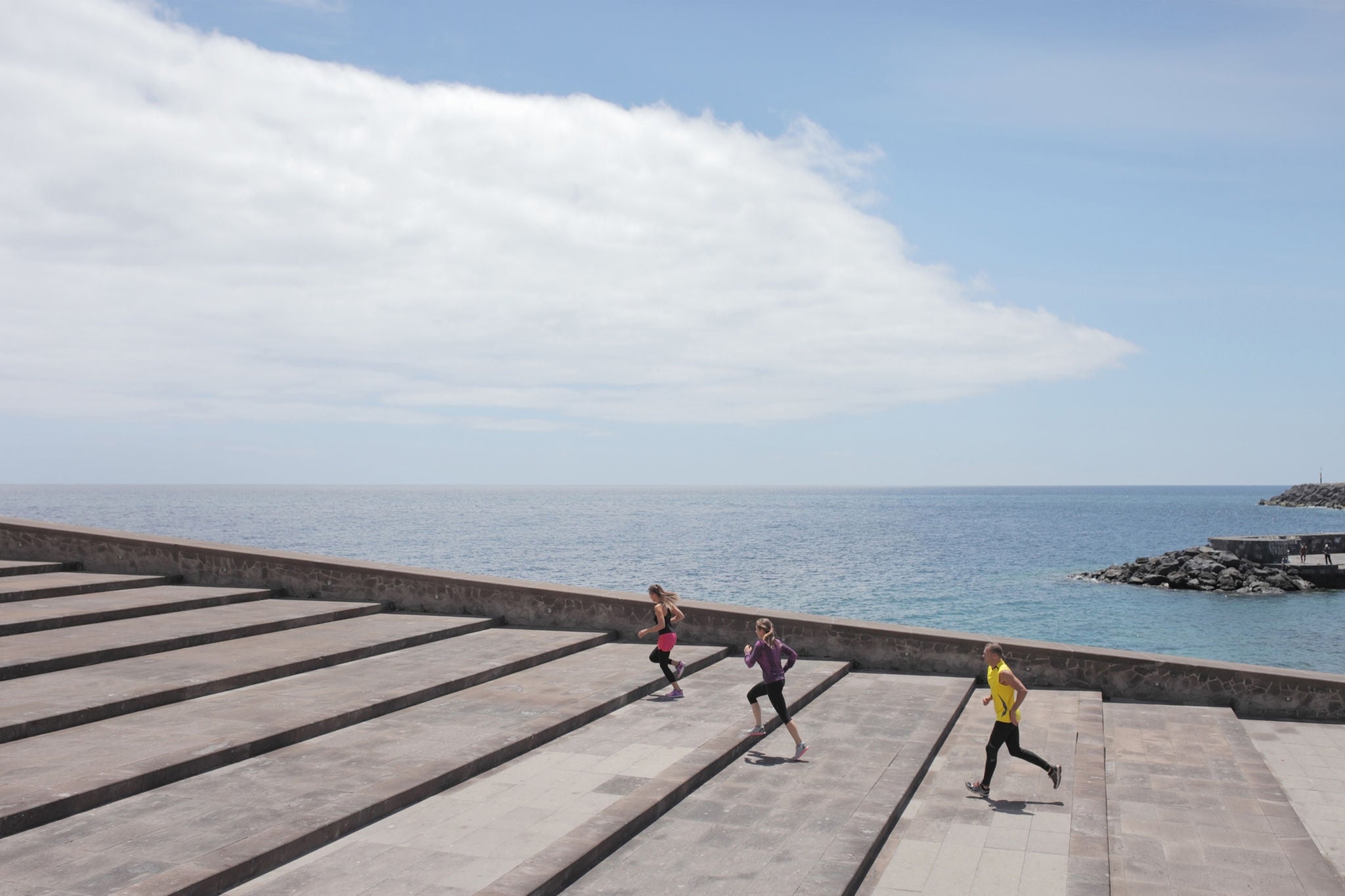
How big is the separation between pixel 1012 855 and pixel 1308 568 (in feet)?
180

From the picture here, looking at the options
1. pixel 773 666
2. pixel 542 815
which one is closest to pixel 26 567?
pixel 542 815

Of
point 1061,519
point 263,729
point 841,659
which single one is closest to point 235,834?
point 263,729

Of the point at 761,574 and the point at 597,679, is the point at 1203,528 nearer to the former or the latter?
the point at 761,574

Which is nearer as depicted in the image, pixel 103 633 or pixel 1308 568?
pixel 103 633

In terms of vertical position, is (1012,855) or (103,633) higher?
(103,633)

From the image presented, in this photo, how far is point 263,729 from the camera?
8.48 metres

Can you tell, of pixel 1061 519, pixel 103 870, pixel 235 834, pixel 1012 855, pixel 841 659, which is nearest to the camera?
pixel 103 870

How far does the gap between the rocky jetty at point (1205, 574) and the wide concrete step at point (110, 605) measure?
49785 mm

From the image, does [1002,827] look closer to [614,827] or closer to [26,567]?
[614,827]

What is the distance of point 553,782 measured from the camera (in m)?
8.06

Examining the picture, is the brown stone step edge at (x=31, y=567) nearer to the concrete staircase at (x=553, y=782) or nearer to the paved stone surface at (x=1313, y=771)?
the concrete staircase at (x=553, y=782)

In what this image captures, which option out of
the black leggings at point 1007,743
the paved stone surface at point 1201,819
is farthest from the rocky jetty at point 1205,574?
the black leggings at point 1007,743

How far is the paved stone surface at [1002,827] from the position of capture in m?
6.80

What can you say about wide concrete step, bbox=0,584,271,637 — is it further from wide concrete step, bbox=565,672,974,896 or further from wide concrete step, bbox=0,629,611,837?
wide concrete step, bbox=565,672,974,896
